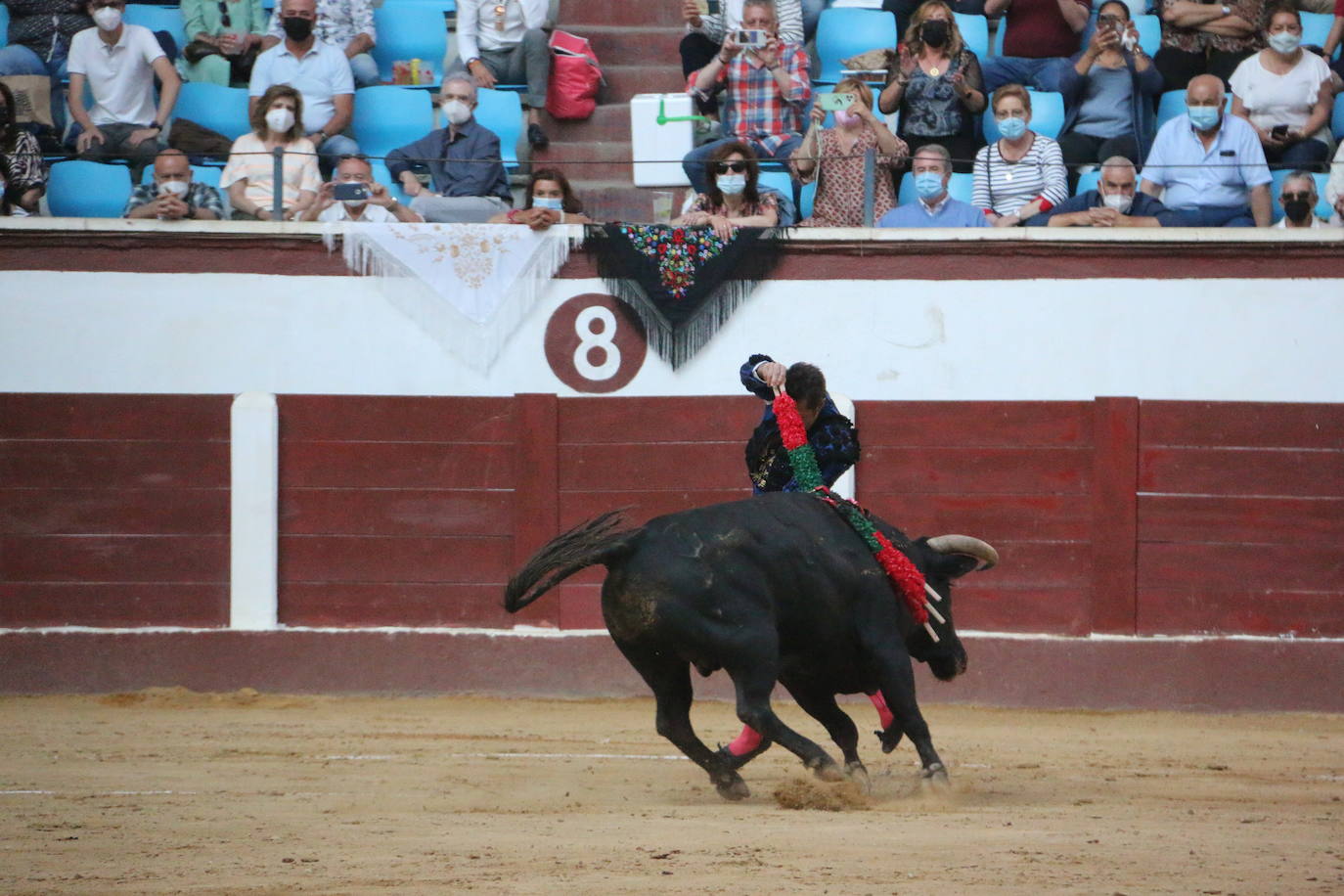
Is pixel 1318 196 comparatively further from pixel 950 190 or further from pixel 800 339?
pixel 800 339

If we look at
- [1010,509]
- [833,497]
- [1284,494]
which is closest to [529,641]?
[1010,509]

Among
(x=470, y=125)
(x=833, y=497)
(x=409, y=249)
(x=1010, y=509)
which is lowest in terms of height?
(x=1010, y=509)

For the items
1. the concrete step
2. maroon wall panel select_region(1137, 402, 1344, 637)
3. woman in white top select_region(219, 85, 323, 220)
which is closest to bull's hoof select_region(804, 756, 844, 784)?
maroon wall panel select_region(1137, 402, 1344, 637)

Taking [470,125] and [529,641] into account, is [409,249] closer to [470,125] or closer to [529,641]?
[470,125]

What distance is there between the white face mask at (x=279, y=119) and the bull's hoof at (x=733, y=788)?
5071 millimetres

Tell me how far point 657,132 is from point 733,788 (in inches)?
193

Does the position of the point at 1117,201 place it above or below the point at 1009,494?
above

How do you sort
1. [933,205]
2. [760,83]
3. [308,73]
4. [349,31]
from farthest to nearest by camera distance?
[349,31]
[308,73]
[760,83]
[933,205]

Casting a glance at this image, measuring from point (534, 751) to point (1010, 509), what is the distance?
115 inches

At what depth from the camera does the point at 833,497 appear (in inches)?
225

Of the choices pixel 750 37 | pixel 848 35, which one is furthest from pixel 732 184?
pixel 848 35

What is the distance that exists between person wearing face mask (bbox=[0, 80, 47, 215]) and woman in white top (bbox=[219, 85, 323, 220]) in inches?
38.4

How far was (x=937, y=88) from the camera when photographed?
9.36m

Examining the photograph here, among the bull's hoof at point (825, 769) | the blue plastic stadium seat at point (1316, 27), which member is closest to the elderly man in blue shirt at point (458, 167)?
the bull's hoof at point (825, 769)
